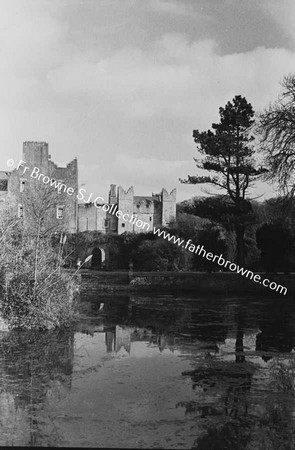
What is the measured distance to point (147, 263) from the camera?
33.8m

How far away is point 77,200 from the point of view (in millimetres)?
49781

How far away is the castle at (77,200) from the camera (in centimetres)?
4138

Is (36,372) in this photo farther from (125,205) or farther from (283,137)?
(125,205)

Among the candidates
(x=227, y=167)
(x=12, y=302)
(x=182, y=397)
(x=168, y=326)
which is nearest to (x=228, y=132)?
(x=227, y=167)

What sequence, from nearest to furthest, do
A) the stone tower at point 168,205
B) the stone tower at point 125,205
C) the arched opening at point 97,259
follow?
the arched opening at point 97,259 < the stone tower at point 125,205 < the stone tower at point 168,205

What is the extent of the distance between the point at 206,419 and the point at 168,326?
24.6ft

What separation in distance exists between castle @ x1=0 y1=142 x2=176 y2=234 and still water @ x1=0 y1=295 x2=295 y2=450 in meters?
20.5

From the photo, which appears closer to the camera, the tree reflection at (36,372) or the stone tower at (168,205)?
the tree reflection at (36,372)

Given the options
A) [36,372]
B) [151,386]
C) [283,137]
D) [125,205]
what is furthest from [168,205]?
[151,386]

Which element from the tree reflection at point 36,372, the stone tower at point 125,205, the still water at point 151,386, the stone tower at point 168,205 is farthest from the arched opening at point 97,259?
the tree reflection at point 36,372

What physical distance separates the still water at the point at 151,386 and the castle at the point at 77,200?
67.1 feet

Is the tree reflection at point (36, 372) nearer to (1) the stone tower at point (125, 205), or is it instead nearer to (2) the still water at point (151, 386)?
(2) the still water at point (151, 386)

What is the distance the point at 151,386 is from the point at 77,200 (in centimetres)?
4346

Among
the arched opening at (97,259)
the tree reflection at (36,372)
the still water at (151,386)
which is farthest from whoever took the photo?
the arched opening at (97,259)
